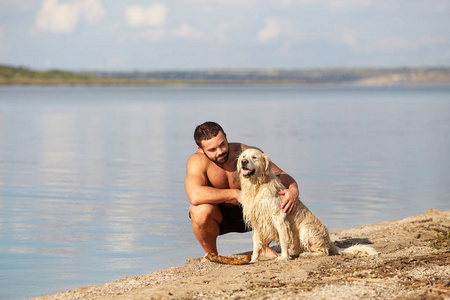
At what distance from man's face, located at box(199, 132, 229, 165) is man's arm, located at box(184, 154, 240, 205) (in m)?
0.21

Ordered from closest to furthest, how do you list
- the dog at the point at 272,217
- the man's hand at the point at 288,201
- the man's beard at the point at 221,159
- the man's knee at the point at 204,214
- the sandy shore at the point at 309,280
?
1. the sandy shore at the point at 309,280
2. the dog at the point at 272,217
3. the man's hand at the point at 288,201
4. the man's beard at the point at 221,159
5. the man's knee at the point at 204,214

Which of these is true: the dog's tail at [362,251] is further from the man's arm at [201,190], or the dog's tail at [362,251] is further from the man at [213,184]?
the man's arm at [201,190]

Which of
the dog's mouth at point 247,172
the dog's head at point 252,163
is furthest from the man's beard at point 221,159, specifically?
the dog's mouth at point 247,172

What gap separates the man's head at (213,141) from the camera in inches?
287

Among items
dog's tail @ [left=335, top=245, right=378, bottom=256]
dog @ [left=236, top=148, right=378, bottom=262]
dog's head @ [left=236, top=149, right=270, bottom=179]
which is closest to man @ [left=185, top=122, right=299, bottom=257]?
dog @ [left=236, top=148, right=378, bottom=262]

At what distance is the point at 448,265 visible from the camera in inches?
261

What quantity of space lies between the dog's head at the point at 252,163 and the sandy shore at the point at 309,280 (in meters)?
0.99

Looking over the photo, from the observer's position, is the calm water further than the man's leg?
Yes

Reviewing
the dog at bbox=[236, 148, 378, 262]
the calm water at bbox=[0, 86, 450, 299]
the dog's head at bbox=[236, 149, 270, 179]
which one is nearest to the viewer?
the dog's head at bbox=[236, 149, 270, 179]

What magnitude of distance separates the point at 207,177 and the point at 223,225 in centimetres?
69

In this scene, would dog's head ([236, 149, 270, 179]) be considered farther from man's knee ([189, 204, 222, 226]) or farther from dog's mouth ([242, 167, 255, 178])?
man's knee ([189, 204, 222, 226])

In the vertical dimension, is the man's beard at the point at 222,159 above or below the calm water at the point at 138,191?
above

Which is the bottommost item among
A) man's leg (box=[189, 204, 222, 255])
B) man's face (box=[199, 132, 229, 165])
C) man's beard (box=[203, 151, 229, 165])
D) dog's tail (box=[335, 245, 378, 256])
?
dog's tail (box=[335, 245, 378, 256])

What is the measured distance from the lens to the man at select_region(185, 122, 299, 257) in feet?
24.0
